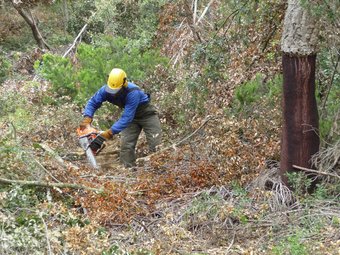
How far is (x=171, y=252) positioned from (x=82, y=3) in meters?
15.9

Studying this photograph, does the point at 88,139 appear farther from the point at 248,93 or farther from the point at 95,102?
the point at 248,93

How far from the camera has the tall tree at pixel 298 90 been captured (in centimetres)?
575

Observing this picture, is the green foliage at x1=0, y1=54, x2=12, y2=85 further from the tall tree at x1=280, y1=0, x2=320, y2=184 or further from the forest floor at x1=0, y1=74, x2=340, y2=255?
the tall tree at x1=280, y1=0, x2=320, y2=184

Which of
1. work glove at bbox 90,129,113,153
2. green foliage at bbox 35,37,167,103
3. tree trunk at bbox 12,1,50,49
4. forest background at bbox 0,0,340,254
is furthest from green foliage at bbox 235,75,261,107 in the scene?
tree trunk at bbox 12,1,50,49

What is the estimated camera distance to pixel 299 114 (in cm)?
596

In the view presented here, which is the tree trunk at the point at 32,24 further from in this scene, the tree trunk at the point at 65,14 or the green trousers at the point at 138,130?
the green trousers at the point at 138,130

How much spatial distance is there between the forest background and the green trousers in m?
0.26

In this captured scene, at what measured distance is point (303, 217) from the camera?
5492mm

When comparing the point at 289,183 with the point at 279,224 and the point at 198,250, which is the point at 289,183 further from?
the point at 198,250

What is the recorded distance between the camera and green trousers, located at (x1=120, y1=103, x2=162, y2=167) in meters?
8.02

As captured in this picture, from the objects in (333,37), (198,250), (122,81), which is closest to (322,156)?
(333,37)

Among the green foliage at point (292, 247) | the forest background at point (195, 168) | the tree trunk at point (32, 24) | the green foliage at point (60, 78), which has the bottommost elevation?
the green foliage at point (292, 247)

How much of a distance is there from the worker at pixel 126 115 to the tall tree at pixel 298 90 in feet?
7.21

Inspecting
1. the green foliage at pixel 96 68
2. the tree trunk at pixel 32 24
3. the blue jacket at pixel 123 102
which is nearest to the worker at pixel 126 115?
the blue jacket at pixel 123 102
